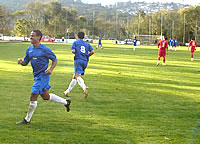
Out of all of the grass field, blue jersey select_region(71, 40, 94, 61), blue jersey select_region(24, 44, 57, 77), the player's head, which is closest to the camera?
the grass field

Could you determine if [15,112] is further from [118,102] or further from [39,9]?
[39,9]

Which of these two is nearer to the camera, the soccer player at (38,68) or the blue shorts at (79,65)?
the soccer player at (38,68)

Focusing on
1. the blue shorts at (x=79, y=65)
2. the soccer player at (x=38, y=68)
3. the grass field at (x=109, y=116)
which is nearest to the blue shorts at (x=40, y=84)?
the soccer player at (x=38, y=68)

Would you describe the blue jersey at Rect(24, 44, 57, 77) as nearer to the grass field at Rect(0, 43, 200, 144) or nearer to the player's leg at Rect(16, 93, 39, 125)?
the player's leg at Rect(16, 93, 39, 125)

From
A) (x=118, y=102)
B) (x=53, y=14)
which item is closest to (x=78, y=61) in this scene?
(x=118, y=102)

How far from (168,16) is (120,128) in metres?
101

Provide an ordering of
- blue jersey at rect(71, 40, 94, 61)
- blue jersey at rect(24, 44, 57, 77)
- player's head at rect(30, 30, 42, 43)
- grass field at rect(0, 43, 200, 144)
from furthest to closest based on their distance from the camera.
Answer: blue jersey at rect(71, 40, 94, 61), blue jersey at rect(24, 44, 57, 77), player's head at rect(30, 30, 42, 43), grass field at rect(0, 43, 200, 144)

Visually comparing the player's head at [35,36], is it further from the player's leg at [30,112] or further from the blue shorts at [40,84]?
the player's leg at [30,112]

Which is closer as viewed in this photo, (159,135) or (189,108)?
(159,135)

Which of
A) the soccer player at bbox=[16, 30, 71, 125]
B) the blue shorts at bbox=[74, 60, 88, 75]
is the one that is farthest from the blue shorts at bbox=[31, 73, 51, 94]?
the blue shorts at bbox=[74, 60, 88, 75]

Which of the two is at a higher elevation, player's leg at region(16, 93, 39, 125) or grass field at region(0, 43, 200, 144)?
player's leg at region(16, 93, 39, 125)

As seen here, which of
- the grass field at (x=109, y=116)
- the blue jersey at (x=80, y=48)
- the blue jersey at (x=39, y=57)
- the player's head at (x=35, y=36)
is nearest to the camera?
the grass field at (x=109, y=116)

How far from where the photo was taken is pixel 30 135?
627 centimetres

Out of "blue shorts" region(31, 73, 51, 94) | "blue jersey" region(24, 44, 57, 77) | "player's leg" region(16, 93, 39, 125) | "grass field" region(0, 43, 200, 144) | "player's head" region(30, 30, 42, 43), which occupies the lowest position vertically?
"grass field" region(0, 43, 200, 144)
